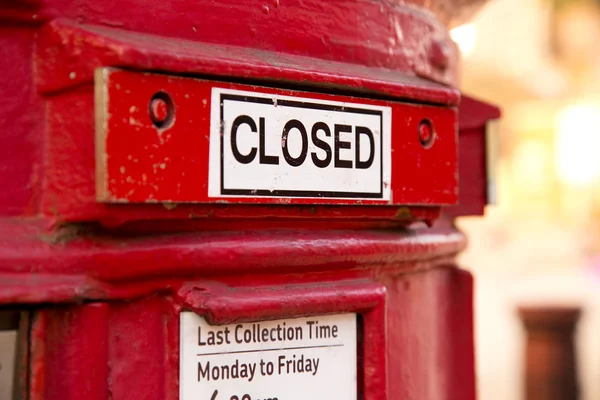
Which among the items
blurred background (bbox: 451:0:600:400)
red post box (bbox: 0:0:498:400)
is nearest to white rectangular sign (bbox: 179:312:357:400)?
red post box (bbox: 0:0:498:400)

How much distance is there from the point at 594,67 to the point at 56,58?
1522 cm

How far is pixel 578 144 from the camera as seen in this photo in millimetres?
13383

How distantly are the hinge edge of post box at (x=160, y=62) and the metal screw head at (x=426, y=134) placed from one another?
113mm

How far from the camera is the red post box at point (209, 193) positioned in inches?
37.6

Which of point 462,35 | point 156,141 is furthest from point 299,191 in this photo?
point 462,35

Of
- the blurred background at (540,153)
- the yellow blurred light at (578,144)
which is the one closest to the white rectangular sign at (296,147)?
the blurred background at (540,153)

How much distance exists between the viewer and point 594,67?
1462 centimetres

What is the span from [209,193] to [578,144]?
1350 cm

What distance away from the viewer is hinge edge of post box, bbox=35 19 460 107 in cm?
93

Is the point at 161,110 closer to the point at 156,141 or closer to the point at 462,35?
the point at 156,141

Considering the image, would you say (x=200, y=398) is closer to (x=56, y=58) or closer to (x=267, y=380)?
(x=267, y=380)

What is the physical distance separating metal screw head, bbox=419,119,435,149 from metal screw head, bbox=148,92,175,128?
0.47 meters

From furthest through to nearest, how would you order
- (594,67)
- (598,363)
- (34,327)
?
(594,67) → (598,363) → (34,327)

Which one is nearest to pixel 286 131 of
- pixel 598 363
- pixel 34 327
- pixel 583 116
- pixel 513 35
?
pixel 34 327
